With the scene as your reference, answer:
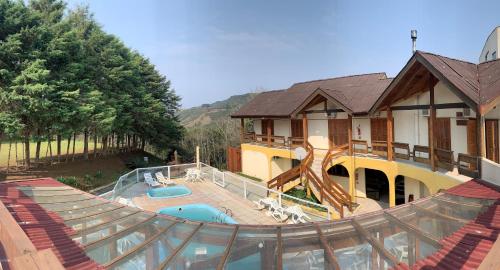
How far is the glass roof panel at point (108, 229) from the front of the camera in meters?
4.55

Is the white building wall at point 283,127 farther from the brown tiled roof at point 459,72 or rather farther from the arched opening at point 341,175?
the brown tiled roof at point 459,72

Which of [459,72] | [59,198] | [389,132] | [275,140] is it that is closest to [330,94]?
[389,132]

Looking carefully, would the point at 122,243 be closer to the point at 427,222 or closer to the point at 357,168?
the point at 427,222

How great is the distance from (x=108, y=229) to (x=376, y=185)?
1448 cm

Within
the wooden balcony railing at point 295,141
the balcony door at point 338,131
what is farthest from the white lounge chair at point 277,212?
the balcony door at point 338,131

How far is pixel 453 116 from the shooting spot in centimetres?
1145

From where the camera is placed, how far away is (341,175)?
18.3 meters

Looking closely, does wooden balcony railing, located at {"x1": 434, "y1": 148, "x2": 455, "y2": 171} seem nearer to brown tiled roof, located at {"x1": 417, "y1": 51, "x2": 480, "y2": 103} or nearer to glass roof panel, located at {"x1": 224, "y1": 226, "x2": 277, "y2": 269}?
brown tiled roof, located at {"x1": 417, "y1": 51, "x2": 480, "y2": 103}

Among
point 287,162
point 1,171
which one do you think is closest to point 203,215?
point 287,162

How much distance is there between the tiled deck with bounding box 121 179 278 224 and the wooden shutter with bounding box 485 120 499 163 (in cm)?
728

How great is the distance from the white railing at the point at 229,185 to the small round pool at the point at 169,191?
149 centimetres

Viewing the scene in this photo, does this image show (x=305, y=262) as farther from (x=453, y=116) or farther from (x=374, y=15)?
(x=374, y=15)

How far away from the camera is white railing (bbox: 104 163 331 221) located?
12859mm

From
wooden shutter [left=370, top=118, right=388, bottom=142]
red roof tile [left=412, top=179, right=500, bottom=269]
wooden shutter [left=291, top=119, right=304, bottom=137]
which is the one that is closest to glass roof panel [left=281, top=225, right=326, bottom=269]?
red roof tile [left=412, top=179, right=500, bottom=269]
